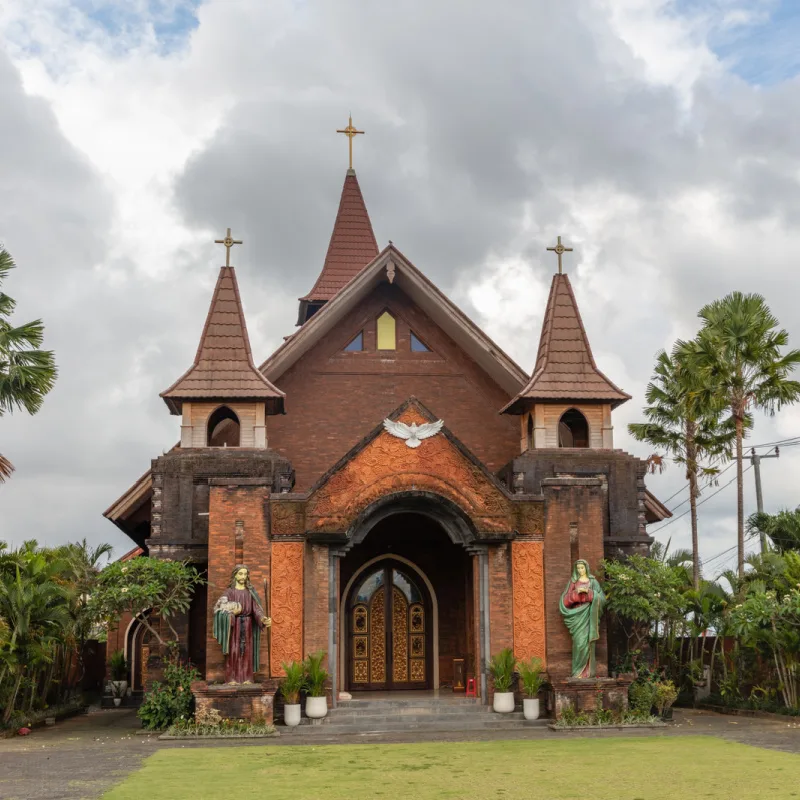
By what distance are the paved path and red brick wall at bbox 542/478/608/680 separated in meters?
1.71

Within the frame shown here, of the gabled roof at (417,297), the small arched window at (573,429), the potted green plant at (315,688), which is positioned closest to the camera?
the potted green plant at (315,688)

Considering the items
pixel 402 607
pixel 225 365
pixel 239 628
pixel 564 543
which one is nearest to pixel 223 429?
pixel 225 365

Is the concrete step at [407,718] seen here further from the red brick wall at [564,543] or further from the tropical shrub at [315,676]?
the red brick wall at [564,543]

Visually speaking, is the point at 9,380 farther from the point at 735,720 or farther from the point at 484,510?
the point at 735,720

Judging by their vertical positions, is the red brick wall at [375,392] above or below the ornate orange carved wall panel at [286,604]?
above

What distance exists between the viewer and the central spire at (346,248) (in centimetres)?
3272

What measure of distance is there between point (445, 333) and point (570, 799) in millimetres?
16077

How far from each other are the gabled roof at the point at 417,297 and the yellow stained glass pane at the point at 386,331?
90 cm

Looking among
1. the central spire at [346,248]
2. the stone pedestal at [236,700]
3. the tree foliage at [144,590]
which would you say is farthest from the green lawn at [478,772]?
the central spire at [346,248]

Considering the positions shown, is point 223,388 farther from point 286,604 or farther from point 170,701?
point 170,701

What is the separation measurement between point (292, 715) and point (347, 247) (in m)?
17.6

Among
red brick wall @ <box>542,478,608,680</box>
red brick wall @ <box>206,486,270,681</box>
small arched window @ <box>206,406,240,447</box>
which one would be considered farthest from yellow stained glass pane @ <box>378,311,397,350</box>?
red brick wall @ <box>206,486,270,681</box>

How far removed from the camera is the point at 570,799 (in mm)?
12258

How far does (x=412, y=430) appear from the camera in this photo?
21391 millimetres
